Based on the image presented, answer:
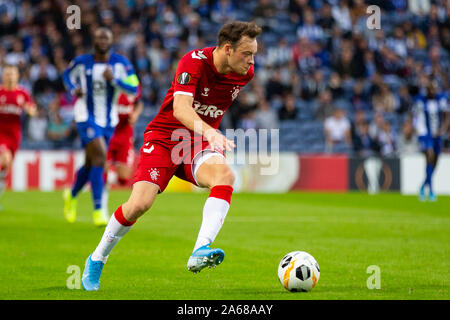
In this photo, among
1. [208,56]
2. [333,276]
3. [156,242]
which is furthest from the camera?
[156,242]

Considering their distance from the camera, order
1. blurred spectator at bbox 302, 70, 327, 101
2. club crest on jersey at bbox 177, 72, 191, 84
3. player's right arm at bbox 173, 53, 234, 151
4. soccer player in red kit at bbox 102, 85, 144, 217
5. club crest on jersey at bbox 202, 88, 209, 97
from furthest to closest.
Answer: blurred spectator at bbox 302, 70, 327, 101 < soccer player in red kit at bbox 102, 85, 144, 217 < club crest on jersey at bbox 202, 88, 209, 97 < club crest on jersey at bbox 177, 72, 191, 84 < player's right arm at bbox 173, 53, 234, 151

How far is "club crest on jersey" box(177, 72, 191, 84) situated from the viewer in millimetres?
5531

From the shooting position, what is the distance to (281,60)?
2302 centimetres

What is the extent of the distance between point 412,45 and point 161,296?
69.4 ft

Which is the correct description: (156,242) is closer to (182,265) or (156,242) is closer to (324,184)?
(182,265)

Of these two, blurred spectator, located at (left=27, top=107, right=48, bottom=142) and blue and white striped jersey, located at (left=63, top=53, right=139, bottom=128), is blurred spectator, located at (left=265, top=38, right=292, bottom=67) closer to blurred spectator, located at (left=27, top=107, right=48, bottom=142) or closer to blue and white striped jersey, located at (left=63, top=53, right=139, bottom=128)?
blurred spectator, located at (left=27, top=107, right=48, bottom=142)

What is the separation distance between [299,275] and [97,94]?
6045 millimetres

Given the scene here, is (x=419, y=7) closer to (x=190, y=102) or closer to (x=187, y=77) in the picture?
(x=187, y=77)

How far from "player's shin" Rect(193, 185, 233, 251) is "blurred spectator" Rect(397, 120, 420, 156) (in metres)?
16.4

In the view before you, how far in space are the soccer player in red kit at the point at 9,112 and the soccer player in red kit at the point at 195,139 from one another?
7614mm

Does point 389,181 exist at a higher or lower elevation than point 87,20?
lower

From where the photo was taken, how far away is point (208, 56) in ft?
19.0

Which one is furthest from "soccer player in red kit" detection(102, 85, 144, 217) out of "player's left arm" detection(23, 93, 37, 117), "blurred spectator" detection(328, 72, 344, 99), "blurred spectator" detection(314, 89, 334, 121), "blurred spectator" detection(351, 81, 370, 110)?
"blurred spectator" detection(351, 81, 370, 110)
